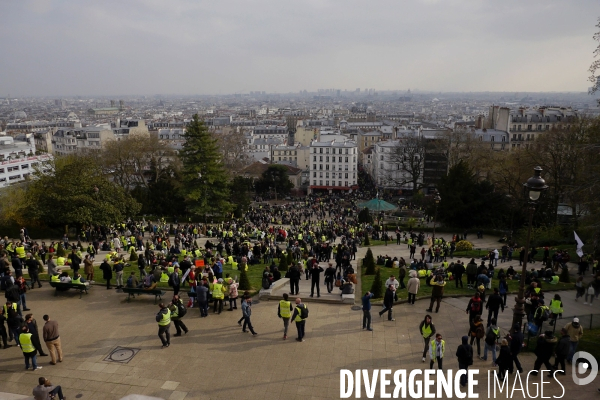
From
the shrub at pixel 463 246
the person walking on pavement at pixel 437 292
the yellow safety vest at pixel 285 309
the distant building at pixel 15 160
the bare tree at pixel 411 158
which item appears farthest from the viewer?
the distant building at pixel 15 160

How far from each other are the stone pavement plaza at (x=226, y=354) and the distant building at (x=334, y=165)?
2496 inches

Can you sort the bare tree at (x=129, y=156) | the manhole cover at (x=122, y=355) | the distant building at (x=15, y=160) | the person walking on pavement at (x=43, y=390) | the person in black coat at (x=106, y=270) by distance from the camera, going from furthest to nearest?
the distant building at (x=15, y=160)
the bare tree at (x=129, y=156)
the person in black coat at (x=106, y=270)
the manhole cover at (x=122, y=355)
the person walking on pavement at (x=43, y=390)

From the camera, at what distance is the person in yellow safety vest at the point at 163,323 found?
12.1m

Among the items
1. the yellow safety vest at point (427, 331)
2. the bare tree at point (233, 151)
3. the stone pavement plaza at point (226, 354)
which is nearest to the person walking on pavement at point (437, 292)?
the stone pavement plaza at point (226, 354)

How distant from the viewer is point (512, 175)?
39.1 m

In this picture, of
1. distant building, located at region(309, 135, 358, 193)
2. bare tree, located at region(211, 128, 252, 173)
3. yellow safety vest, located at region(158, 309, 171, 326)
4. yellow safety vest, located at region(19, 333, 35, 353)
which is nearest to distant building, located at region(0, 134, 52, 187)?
bare tree, located at region(211, 128, 252, 173)

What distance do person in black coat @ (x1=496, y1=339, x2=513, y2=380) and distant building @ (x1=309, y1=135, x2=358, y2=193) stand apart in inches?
2681

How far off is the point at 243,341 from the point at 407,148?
2225 inches

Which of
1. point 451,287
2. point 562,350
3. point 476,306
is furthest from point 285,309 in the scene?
point 451,287

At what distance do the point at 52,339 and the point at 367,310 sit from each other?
28.2ft

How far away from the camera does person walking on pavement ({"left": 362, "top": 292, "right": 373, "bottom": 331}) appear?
1302 cm

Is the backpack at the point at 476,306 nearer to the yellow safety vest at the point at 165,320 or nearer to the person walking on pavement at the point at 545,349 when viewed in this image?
the person walking on pavement at the point at 545,349

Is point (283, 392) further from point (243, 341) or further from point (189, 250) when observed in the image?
point (189, 250)

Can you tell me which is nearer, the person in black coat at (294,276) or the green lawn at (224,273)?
the person in black coat at (294,276)
